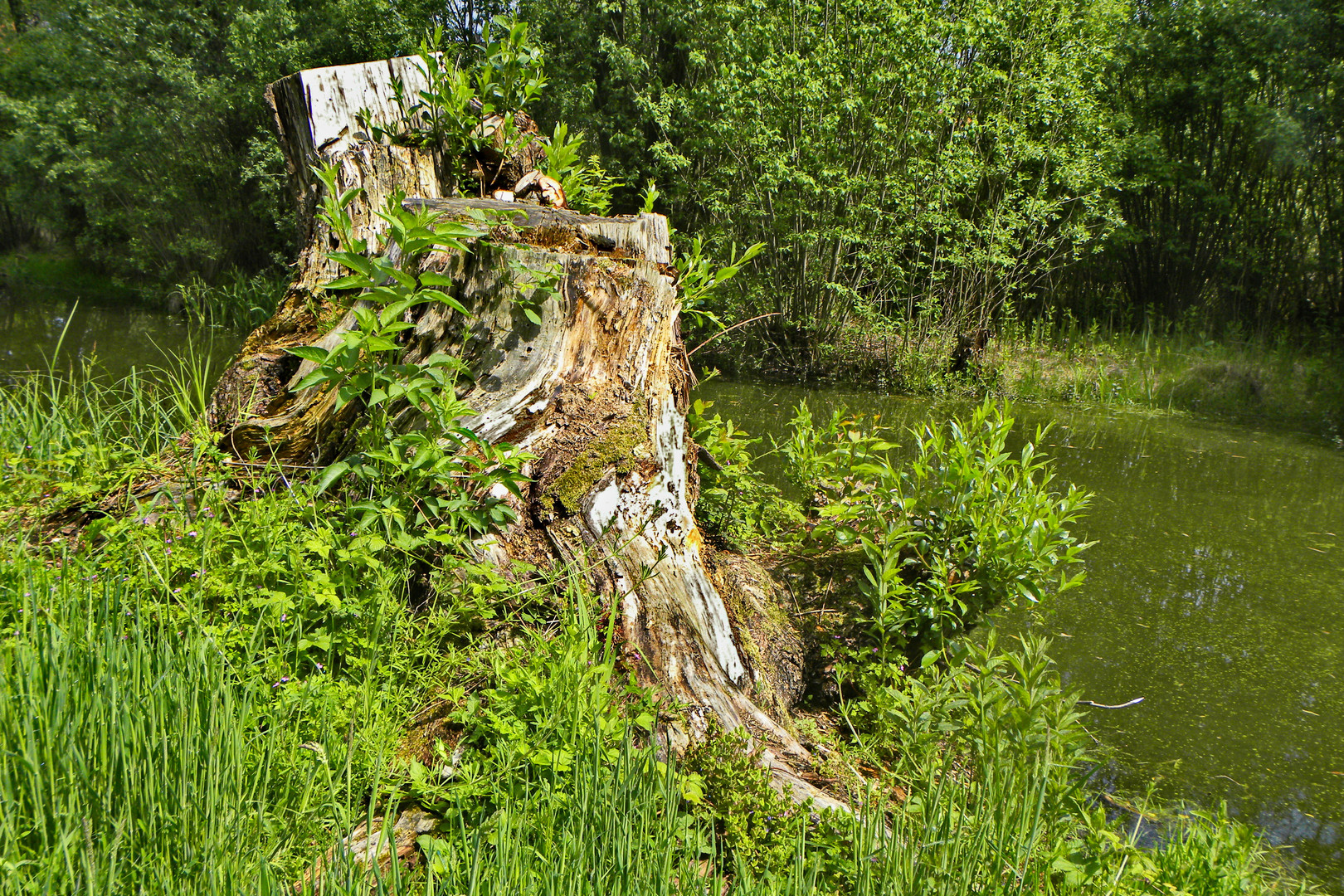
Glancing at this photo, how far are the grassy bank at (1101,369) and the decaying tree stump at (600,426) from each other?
7.55 m

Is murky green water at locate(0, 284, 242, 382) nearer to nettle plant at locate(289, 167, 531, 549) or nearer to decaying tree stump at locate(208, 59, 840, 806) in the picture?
decaying tree stump at locate(208, 59, 840, 806)

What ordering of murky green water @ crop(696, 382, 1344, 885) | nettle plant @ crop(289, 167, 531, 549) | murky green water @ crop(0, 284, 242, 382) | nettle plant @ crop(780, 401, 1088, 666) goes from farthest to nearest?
1. murky green water @ crop(0, 284, 242, 382)
2. murky green water @ crop(696, 382, 1344, 885)
3. nettle plant @ crop(780, 401, 1088, 666)
4. nettle plant @ crop(289, 167, 531, 549)

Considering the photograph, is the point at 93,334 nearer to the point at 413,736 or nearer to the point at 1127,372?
the point at 413,736

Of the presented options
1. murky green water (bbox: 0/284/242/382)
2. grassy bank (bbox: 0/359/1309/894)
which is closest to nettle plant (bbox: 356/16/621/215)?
grassy bank (bbox: 0/359/1309/894)

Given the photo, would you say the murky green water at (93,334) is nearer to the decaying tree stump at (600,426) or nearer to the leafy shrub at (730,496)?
the decaying tree stump at (600,426)

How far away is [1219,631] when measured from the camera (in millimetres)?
3703

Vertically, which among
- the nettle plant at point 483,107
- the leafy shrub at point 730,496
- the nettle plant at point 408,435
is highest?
the nettle plant at point 483,107

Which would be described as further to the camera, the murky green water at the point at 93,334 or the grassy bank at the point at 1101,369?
the grassy bank at the point at 1101,369

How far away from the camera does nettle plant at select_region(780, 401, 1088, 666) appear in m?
2.53

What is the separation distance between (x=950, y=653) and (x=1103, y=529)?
288cm

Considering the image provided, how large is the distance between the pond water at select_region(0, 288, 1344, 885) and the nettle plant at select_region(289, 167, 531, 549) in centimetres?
232

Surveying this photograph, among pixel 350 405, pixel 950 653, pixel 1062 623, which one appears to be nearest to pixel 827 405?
pixel 1062 623

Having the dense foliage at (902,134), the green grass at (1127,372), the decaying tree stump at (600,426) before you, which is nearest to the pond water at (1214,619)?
the decaying tree stump at (600,426)

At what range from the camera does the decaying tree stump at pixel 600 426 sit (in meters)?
2.15
